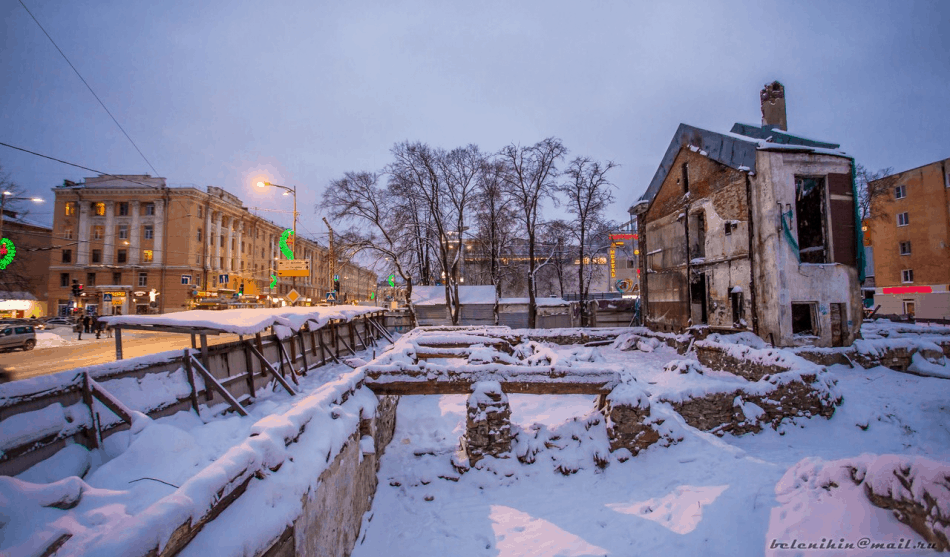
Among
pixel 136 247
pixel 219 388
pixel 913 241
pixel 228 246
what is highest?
pixel 228 246

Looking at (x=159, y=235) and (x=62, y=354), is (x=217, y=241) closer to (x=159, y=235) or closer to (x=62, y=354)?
(x=159, y=235)

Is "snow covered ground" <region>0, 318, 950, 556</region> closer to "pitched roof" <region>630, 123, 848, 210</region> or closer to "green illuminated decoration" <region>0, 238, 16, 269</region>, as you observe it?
"pitched roof" <region>630, 123, 848, 210</region>

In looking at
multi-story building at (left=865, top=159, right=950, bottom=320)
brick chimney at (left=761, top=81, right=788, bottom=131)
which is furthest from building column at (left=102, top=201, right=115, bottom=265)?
multi-story building at (left=865, top=159, right=950, bottom=320)

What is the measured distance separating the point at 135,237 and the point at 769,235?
54006 millimetres

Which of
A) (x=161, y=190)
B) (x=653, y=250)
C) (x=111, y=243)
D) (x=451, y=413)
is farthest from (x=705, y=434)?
(x=111, y=243)

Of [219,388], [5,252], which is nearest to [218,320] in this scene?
[219,388]

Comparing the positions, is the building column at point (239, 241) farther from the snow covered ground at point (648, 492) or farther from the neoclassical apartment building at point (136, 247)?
the snow covered ground at point (648, 492)

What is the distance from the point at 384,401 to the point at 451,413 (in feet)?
7.60

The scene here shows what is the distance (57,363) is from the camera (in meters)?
14.4

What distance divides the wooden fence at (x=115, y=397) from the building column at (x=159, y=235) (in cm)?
4235

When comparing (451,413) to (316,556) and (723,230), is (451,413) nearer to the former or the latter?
(316,556)

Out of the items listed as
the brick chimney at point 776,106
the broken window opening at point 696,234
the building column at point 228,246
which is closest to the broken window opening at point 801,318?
the broken window opening at point 696,234

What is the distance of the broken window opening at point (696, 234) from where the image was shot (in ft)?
58.9

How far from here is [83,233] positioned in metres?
40.4
